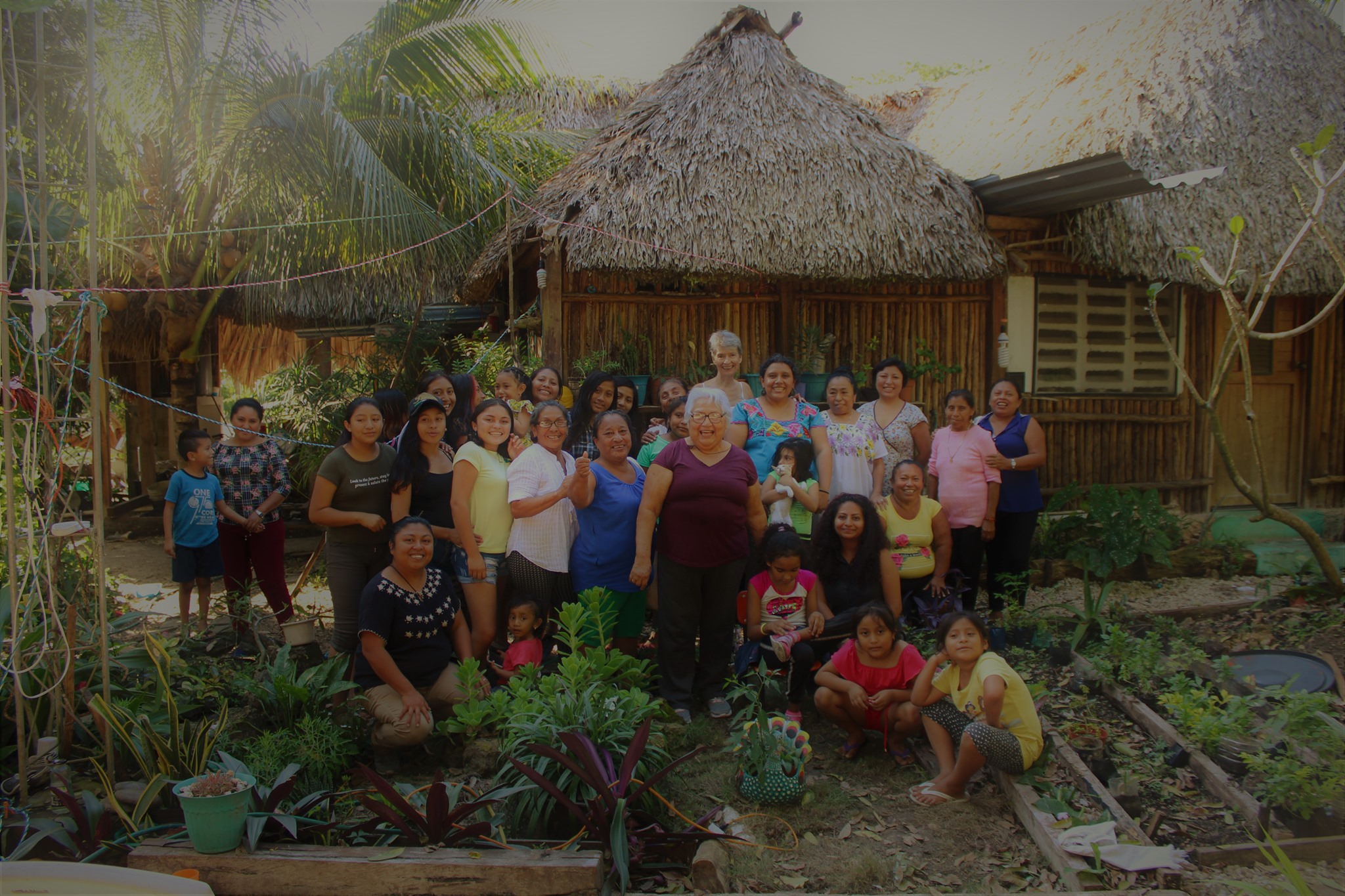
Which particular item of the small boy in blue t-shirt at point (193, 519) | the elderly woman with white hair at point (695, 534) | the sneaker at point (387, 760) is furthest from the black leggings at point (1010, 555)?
the small boy in blue t-shirt at point (193, 519)

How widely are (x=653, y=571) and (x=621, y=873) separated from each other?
1896mm

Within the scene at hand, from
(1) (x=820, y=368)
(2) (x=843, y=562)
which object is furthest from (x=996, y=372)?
(2) (x=843, y=562)

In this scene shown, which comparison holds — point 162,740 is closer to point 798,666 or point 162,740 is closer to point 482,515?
point 482,515

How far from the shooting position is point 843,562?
14.7 ft

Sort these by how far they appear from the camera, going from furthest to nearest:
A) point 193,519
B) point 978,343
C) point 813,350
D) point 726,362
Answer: point 978,343 < point 813,350 < point 193,519 < point 726,362

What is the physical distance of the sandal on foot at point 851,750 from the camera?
12.7ft

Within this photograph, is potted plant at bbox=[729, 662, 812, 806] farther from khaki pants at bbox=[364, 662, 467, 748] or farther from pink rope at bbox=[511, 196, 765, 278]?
pink rope at bbox=[511, 196, 765, 278]

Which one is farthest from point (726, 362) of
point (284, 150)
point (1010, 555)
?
point (284, 150)

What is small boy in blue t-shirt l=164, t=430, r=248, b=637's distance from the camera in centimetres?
523

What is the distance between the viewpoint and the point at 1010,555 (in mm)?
5246

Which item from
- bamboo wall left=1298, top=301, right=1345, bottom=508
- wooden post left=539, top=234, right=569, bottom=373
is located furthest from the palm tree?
bamboo wall left=1298, top=301, right=1345, bottom=508

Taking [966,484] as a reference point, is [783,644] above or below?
below

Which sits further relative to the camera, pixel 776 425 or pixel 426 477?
pixel 776 425

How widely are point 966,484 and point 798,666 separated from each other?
1.60m
